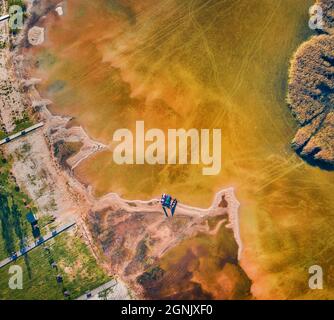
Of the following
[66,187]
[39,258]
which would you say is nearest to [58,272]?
[39,258]

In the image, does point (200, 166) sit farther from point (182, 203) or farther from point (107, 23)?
point (107, 23)

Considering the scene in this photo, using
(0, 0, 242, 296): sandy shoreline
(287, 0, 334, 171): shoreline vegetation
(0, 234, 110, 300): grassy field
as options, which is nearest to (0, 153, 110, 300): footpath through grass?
(0, 234, 110, 300): grassy field

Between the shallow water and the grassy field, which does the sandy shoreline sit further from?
the grassy field

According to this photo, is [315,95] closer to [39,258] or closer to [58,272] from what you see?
[58,272]

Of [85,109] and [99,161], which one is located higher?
[85,109]

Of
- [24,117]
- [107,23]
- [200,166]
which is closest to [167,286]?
[200,166]
